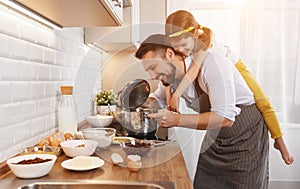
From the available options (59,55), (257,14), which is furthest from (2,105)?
(257,14)

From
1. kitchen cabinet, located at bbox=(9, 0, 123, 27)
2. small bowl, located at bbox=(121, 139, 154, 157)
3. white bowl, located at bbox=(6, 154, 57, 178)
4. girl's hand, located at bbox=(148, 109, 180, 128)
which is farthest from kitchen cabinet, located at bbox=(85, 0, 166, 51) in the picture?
white bowl, located at bbox=(6, 154, 57, 178)

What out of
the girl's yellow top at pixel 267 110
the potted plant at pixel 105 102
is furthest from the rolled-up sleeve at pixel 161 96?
the girl's yellow top at pixel 267 110

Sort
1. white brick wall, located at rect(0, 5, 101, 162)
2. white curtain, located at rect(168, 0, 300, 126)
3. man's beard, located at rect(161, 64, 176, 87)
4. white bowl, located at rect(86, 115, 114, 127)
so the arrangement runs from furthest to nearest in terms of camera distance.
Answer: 1. white curtain, located at rect(168, 0, 300, 126)
2. white bowl, located at rect(86, 115, 114, 127)
3. man's beard, located at rect(161, 64, 176, 87)
4. white brick wall, located at rect(0, 5, 101, 162)

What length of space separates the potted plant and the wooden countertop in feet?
2.85

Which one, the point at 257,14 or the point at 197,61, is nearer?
the point at 197,61

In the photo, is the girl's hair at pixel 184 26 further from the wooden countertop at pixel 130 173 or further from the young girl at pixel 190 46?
the wooden countertop at pixel 130 173

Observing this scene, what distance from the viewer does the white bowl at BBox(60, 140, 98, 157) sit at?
100cm

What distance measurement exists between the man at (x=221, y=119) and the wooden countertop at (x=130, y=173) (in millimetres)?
341

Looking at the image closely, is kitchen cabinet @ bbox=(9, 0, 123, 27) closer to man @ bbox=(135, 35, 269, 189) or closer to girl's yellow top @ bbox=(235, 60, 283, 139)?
man @ bbox=(135, 35, 269, 189)

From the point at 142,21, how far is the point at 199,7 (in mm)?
485

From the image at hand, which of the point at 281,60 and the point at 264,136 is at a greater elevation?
the point at 281,60

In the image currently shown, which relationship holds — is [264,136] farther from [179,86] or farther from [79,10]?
[79,10]

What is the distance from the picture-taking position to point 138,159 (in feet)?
3.10

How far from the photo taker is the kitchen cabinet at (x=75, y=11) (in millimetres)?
955
